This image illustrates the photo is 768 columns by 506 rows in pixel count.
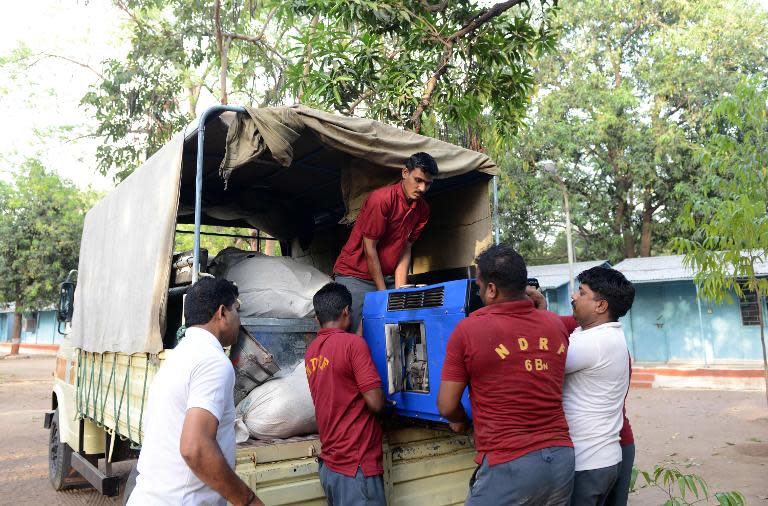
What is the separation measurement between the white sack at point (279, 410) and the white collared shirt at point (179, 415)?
1.02 m

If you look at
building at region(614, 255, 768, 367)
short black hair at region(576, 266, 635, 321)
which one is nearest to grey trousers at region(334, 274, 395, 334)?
short black hair at region(576, 266, 635, 321)

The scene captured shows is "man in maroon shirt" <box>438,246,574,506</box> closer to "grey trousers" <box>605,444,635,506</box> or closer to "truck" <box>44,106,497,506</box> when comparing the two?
"grey trousers" <box>605,444,635,506</box>

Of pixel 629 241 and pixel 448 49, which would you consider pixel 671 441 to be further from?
pixel 629 241

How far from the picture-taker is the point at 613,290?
2.69 m

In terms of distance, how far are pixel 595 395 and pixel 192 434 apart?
5.40ft

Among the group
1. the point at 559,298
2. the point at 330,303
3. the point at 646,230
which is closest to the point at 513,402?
the point at 330,303

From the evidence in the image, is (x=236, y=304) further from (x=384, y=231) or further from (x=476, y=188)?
(x=476, y=188)

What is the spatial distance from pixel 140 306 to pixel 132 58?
1096cm

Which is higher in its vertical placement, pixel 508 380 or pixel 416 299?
pixel 416 299

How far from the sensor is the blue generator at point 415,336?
2828 mm

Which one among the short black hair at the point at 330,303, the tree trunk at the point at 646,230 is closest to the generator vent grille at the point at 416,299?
the short black hair at the point at 330,303

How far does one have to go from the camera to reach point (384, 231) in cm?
394

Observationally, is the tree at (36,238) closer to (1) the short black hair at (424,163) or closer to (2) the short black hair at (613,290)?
(1) the short black hair at (424,163)

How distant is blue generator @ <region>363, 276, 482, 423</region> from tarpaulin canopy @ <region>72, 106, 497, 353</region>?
1142 millimetres
